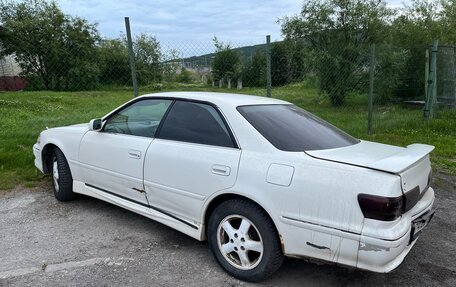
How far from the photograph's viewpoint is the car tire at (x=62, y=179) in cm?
478

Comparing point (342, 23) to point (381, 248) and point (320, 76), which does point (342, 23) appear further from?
point (381, 248)

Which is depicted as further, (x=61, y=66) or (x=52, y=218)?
(x=61, y=66)

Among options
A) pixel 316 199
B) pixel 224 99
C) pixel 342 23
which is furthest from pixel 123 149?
pixel 342 23

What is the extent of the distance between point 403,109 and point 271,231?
34.9 ft

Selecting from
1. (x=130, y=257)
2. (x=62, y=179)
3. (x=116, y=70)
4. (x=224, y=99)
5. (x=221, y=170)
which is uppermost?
(x=116, y=70)

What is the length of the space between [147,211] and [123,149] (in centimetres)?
69

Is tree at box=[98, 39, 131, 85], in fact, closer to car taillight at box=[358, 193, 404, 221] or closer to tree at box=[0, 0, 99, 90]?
tree at box=[0, 0, 99, 90]

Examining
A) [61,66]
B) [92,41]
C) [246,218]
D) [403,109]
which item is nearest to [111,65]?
[61,66]

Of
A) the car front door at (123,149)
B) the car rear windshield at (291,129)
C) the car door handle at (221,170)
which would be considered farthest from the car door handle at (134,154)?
the car rear windshield at (291,129)

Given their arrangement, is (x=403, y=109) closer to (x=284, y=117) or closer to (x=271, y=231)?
(x=284, y=117)

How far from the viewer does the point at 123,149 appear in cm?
398

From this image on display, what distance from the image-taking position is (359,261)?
8.48ft

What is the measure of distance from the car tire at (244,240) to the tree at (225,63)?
514cm

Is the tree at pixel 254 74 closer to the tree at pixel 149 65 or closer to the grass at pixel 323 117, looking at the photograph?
the grass at pixel 323 117
